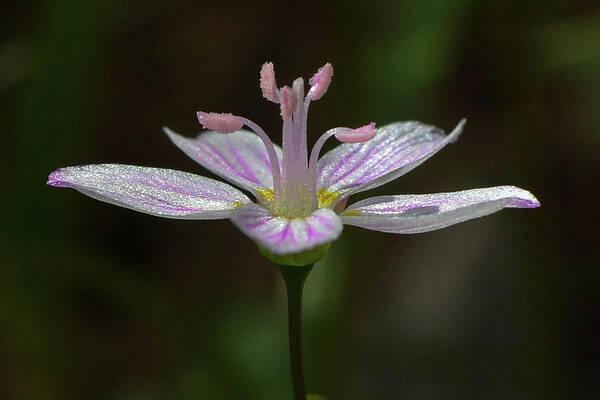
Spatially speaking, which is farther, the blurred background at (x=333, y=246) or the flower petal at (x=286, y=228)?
the blurred background at (x=333, y=246)

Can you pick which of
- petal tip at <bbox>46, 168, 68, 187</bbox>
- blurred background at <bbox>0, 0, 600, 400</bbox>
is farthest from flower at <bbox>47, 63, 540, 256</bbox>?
blurred background at <bbox>0, 0, 600, 400</bbox>

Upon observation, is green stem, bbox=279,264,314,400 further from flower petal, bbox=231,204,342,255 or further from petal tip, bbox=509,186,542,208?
petal tip, bbox=509,186,542,208

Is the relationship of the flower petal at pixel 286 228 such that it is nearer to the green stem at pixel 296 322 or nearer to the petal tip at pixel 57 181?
the green stem at pixel 296 322

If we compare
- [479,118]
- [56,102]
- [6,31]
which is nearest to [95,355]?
[56,102]

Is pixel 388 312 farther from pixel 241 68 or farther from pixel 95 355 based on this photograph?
pixel 241 68

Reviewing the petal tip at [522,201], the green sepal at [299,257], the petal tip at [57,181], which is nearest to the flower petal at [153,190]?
the petal tip at [57,181]
